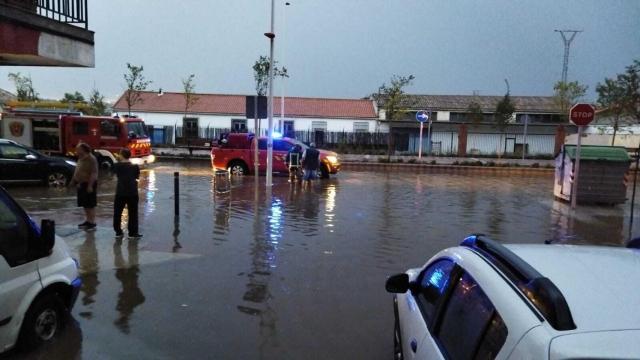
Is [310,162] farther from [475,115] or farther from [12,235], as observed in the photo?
[475,115]

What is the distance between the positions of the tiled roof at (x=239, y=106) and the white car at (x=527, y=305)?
51366 millimetres

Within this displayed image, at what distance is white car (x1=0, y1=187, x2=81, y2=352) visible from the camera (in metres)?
4.50

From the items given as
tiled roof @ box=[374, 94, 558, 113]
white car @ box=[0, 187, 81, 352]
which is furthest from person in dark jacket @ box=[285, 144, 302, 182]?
tiled roof @ box=[374, 94, 558, 113]

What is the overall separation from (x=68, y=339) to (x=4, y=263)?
1.17 meters

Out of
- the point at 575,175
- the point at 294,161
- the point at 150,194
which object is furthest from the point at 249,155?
the point at 575,175

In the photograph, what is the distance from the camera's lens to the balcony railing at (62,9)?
421 inches

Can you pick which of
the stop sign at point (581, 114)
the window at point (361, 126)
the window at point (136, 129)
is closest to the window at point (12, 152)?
the window at point (136, 129)

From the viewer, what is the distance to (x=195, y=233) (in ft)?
34.4

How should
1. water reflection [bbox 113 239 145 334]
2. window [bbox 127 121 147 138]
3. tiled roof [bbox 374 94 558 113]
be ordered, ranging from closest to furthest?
water reflection [bbox 113 239 145 334]
window [bbox 127 121 147 138]
tiled roof [bbox 374 94 558 113]

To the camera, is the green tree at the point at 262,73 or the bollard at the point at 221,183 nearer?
the bollard at the point at 221,183

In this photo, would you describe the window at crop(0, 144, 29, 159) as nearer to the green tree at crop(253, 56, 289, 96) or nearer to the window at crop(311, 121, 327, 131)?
the green tree at crop(253, 56, 289, 96)

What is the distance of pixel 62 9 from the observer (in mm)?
11141

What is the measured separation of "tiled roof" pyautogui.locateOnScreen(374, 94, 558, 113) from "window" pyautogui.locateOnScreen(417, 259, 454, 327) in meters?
54.6

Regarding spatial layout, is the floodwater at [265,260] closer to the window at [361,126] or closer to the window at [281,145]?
the window at [281,145]
